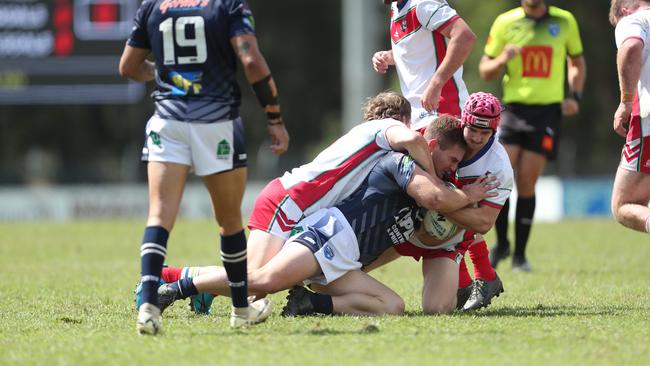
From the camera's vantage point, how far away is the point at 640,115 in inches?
281

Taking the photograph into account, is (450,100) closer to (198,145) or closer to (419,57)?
(419,57)

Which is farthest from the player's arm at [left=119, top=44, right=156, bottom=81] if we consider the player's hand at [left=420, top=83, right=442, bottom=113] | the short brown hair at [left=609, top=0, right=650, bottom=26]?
the short brown hair at [left=609, top=0, right=650, bottom=26]

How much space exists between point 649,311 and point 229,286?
269cm

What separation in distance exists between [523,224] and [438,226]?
352 cm

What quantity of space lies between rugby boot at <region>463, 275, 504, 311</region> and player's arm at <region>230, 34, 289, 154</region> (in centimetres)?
195

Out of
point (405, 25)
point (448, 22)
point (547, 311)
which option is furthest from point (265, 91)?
point (547, 311)

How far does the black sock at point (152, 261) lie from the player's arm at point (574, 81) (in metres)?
5.97

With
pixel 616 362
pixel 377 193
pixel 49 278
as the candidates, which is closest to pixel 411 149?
pixel 377 193

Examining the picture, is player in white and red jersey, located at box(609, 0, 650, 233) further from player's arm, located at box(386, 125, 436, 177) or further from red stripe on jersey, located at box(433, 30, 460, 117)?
player's arm, located at box(386, 125, 436, 177)

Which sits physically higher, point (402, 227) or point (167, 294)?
point (402, 227)

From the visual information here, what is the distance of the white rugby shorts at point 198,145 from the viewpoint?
582cm

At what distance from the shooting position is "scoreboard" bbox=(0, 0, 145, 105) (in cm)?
1986

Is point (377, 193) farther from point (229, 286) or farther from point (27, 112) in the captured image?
point (27, 112)

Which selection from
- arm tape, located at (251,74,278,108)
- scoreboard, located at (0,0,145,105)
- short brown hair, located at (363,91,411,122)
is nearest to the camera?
arm tape, located at (251,74,278,108)
